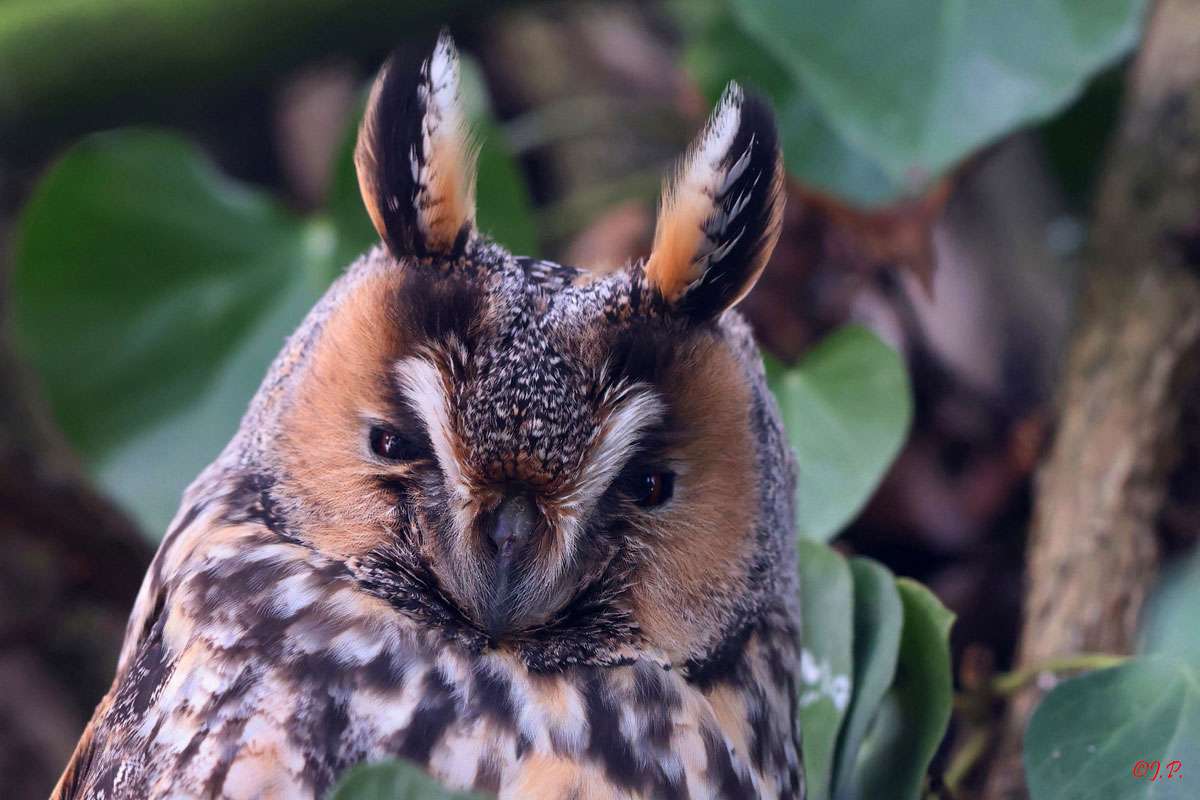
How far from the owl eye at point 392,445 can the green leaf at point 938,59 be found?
0.83 metres

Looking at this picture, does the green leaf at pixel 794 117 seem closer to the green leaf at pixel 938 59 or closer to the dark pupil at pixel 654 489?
the green leaf at pixel 938 59

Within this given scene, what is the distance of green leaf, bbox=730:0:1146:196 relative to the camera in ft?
5.42

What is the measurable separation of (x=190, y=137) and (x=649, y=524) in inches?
104

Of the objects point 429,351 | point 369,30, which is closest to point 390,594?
point 429,351

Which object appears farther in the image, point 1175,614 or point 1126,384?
point 1126,384

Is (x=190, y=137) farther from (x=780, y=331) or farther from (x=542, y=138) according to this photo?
(x=780, y=331)

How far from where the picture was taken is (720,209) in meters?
1.20

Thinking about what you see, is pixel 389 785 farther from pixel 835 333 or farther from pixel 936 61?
pixel 936 61

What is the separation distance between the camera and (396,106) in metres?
1.21

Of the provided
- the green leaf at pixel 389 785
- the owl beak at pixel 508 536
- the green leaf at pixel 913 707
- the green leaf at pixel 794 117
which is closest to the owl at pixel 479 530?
the owl beak at pixel 508 536

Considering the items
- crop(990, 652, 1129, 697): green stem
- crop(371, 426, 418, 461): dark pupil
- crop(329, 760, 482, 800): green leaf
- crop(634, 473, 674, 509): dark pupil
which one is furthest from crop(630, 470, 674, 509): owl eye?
crop(990, 652, 1129, 697): green stem

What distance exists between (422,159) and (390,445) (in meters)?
0.29
